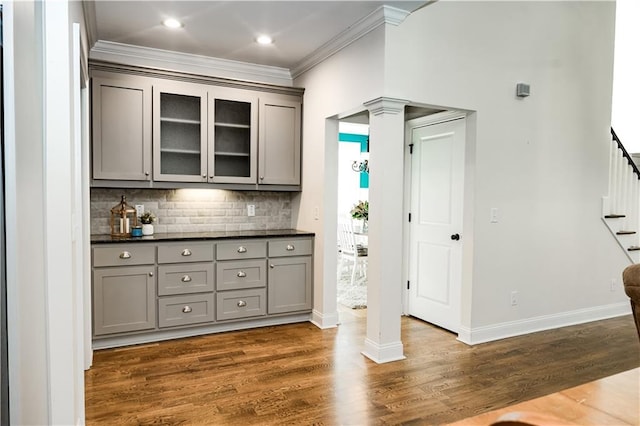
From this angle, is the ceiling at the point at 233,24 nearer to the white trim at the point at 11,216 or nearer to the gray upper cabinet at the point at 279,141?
the gray upper cabinet at the point at 279,141

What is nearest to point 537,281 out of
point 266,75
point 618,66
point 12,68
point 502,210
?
point 502,210

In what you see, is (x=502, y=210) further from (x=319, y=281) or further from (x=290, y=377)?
(x=290, y=377)

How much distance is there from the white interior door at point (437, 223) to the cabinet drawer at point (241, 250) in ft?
5.28

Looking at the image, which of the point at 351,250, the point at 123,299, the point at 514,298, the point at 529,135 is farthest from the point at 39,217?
the point at 351,250

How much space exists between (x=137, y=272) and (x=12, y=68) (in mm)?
2276

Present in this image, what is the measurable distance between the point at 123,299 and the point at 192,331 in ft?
2.25

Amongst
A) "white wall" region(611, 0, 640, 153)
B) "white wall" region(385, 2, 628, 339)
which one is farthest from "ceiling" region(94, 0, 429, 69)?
"white wall" region(611, 0, 640, 153)

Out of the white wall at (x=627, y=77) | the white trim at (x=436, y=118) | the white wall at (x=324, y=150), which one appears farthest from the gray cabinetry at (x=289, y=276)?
the white wall at (x=627, y=77)

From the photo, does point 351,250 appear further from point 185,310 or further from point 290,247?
point 185,310

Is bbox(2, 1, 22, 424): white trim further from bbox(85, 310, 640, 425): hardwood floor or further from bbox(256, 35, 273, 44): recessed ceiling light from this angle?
bbox(256, 35, 273, 44): recessed ceiling light

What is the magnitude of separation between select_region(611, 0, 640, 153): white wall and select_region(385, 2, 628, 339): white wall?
1.76 m

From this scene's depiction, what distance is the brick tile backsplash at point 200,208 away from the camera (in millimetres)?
3979

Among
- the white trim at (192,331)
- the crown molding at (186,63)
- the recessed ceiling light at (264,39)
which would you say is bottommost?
the white trim at (192,331)

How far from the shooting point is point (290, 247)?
13.7 ft
